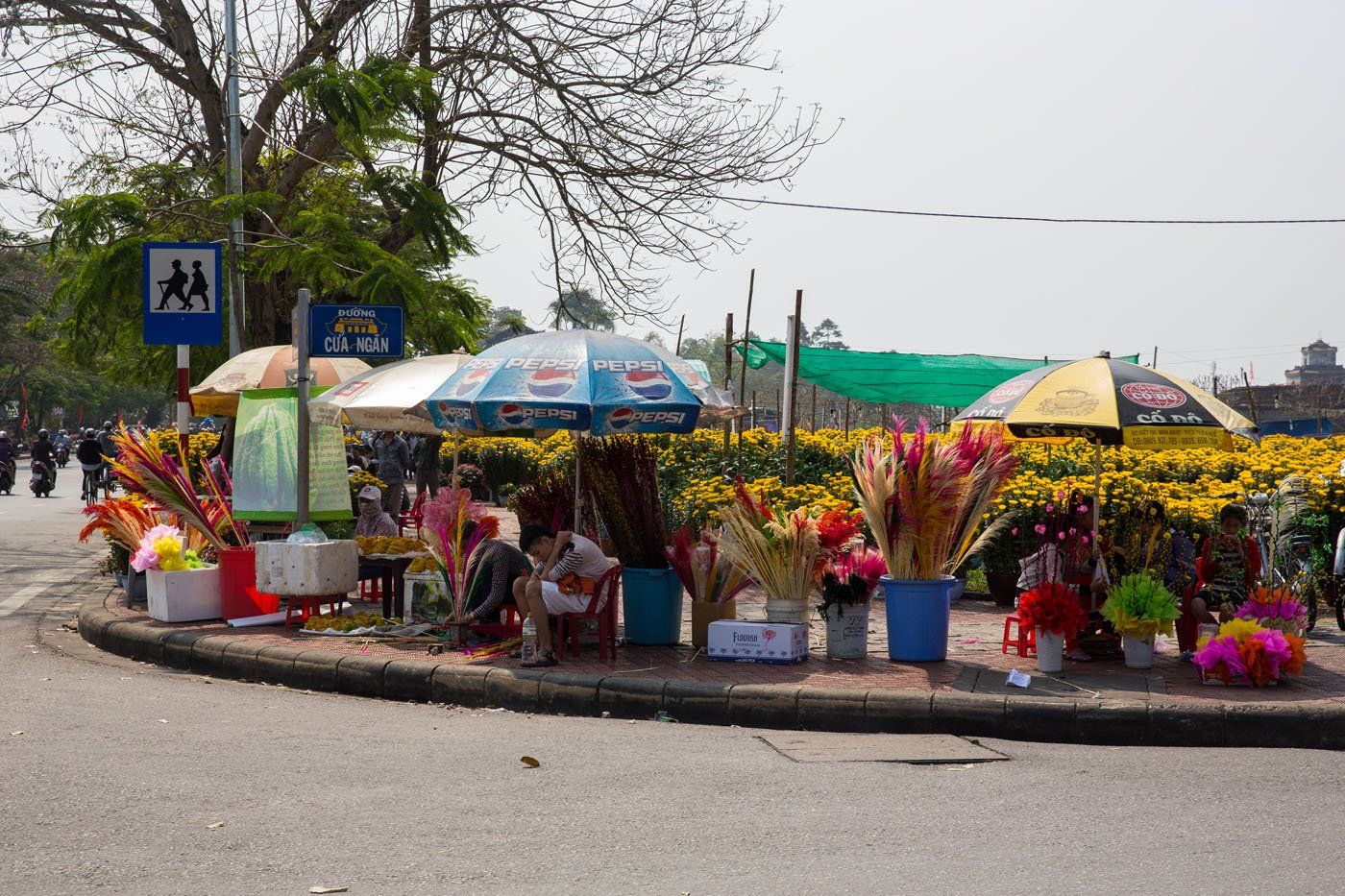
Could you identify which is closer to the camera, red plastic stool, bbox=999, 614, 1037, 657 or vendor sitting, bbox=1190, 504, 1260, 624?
red plastic stool, bbox=999, 614, 1037, 657

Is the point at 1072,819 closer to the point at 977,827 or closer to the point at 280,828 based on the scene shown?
the point at 977,827

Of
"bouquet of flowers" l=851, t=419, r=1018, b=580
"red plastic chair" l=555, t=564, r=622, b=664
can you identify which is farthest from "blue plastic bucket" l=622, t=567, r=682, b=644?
"bouquet of flowers" l=851, t=419, r=1018, b=580

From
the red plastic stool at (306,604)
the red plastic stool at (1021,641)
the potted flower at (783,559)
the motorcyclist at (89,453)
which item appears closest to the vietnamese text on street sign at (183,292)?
the red plastic stool at (306,604)

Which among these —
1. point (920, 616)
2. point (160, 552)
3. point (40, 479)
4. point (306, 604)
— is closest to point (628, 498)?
point (920, 616)

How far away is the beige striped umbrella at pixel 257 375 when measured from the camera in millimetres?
13648

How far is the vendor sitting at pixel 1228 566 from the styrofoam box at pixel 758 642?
9.17ft

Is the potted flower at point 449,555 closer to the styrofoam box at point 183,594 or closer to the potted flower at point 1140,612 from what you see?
the styrofoam box at point 183,594

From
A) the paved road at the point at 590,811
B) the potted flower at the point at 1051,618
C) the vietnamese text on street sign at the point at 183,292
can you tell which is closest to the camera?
the paved road at the point at 590,811

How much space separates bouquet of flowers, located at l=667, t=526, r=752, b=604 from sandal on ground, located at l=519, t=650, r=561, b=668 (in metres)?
1.16

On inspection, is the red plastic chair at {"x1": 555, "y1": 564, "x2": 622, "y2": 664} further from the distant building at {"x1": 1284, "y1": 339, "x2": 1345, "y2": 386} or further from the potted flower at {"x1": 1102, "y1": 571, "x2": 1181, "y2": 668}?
the distant building at {"x1": 1284, "y1": 339, "x2": 1345, "y2": 386}

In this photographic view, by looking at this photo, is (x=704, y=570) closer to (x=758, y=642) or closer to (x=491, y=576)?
(x=758, y=642)

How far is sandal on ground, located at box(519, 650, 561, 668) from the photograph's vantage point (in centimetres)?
855

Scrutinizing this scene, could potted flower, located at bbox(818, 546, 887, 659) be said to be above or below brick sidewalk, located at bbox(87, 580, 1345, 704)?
above

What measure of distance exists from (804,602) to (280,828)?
4559 millimetres
